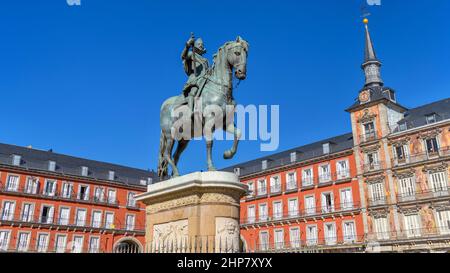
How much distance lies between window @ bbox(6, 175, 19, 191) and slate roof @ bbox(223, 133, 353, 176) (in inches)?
1078

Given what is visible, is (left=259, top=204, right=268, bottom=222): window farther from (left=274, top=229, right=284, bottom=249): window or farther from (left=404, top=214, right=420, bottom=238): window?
(left=404, top=214, right=420, bottom=238): window

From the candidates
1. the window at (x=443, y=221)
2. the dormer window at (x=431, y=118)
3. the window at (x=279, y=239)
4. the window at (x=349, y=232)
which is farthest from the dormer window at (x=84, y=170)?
the dormer window at (x=431, y=118)

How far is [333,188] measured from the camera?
42938 millimetres

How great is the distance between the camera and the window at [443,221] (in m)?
33.6

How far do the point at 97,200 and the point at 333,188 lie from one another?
93.3 feet

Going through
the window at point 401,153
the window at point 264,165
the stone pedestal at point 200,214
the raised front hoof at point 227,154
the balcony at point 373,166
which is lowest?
the stone pedestal at point 200,214

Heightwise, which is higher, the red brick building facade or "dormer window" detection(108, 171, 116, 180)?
"dormer window" detection(108, 171, 116, 180)

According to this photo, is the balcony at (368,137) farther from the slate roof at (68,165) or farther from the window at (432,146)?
the slate roof at (68,165)

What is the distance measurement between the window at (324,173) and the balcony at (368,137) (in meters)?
4.95

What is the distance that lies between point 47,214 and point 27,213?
217cm

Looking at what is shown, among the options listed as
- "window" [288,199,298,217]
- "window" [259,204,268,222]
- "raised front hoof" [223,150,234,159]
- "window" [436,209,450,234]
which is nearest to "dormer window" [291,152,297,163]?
"window" [288,199,298,217]

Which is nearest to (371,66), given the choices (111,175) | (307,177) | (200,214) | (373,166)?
(373,166)

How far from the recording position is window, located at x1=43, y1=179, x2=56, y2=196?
1756 inches

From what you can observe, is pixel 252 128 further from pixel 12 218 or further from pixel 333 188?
pixel 12 218
